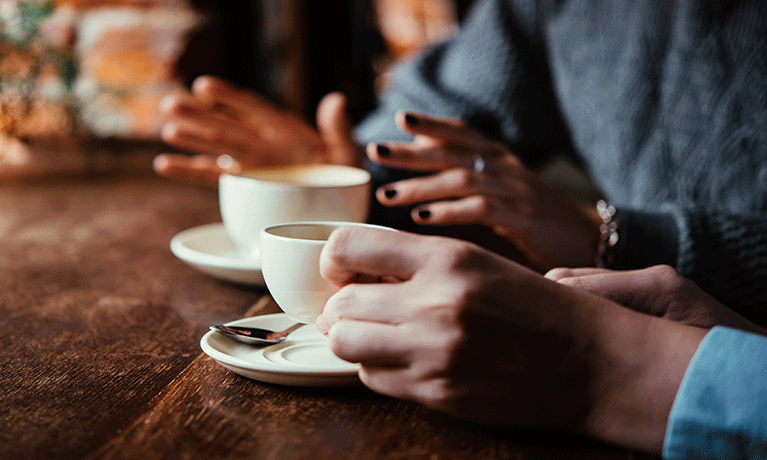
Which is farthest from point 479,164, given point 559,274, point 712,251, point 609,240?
point 559,274

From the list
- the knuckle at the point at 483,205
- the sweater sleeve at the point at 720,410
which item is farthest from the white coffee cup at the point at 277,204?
the sweater sleeve at the point at 720,410

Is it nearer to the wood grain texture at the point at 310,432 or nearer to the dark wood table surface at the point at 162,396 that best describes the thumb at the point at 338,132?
the dark wood table surface at the point at 162,396

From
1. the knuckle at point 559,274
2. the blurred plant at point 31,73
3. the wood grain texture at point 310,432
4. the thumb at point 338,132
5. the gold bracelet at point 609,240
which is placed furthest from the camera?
the blurred plant at point 31,73

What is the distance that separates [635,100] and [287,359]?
0.73m

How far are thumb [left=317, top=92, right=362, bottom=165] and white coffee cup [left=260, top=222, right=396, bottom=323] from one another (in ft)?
1.73

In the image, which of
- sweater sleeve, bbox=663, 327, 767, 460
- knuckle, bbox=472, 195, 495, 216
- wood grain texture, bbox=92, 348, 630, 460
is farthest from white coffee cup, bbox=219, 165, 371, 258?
sweater sleeve, bbox=663, 327, 767, 460

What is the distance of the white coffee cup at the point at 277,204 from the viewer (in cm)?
61

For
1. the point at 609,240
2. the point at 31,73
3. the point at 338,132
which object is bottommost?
the point at 609,240

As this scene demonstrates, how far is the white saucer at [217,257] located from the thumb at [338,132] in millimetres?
263

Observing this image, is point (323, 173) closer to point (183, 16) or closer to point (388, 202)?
point (388, 202)

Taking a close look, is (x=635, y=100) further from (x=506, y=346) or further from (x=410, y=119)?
(x=506, y=346)

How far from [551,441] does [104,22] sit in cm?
159

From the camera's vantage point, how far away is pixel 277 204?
610 mm

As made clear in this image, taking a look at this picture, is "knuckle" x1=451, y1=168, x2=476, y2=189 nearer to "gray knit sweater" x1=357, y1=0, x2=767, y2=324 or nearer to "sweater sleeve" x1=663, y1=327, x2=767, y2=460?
"gray knit sweater" x1=357, y1=0, x2=767, y2=324
